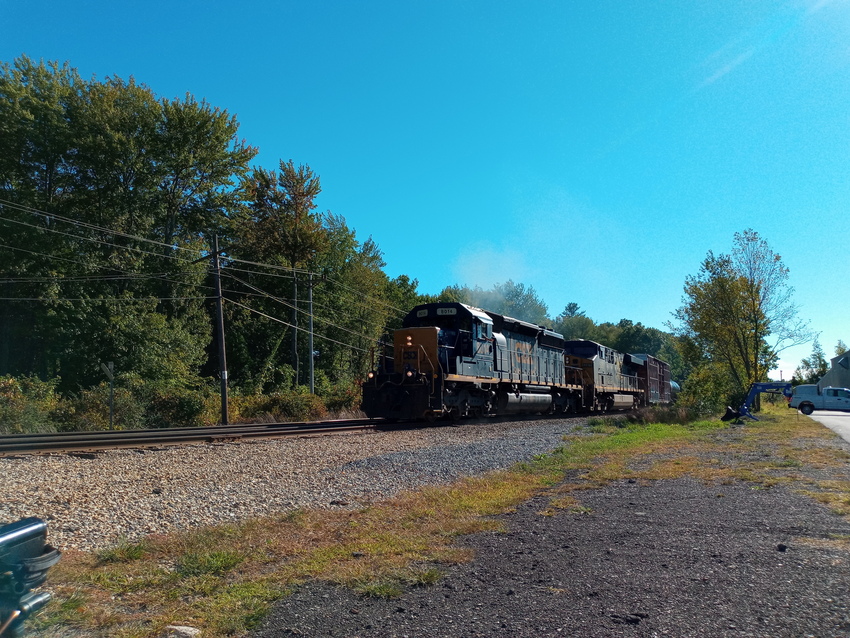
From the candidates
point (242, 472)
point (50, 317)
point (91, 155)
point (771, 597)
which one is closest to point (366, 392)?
point (242, 472)

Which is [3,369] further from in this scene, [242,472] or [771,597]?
[771,597]

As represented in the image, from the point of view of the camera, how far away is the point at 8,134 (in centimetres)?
2767

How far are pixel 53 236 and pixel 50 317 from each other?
3949 millimetres

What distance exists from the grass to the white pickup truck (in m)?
27.4

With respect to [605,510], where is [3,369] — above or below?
above

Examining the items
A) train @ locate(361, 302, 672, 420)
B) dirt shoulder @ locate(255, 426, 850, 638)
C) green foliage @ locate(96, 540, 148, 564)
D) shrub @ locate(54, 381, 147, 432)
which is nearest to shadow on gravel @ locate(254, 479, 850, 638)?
dirt shoulder @ locate(255, 426, 850, 638)

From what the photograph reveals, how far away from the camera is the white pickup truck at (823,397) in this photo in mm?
32688

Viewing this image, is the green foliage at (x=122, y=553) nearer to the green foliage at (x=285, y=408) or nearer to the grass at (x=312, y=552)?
the grass at (x=312, y=552)

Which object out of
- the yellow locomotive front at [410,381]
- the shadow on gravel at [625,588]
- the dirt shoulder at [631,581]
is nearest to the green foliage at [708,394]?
the yellow locomotive front at [410,381]

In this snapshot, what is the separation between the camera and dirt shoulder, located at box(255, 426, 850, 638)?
10.5 feet

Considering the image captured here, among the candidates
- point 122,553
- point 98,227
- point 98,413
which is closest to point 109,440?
point 122,553

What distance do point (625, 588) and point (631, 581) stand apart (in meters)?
0.16

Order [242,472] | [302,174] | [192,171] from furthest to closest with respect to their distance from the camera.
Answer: [302,174], [192,171], [242,472]

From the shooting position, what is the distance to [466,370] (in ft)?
60.5
